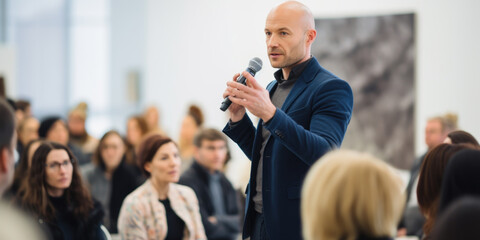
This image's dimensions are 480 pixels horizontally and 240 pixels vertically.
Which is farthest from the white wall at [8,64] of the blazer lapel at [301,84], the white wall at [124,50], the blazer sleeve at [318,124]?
the blazer sleeve at [318,124]

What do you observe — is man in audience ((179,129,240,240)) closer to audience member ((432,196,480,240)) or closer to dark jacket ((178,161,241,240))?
dark jacket ((178,161,241,240))

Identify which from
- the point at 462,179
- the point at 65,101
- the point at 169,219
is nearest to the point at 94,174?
the point at 169,219

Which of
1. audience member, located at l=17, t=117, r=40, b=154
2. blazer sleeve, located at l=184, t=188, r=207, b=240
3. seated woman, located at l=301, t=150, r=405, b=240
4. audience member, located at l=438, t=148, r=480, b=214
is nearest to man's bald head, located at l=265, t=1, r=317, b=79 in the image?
audience member, located at l=438, t=148, r=480, b=214

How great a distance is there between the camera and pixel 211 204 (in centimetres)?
519

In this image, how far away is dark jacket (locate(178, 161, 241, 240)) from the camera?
191 inches

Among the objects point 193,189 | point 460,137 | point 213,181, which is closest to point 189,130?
point 213,181

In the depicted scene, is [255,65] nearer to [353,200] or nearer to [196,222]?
[353,200]

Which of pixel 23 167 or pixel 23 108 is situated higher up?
pixel 23 108

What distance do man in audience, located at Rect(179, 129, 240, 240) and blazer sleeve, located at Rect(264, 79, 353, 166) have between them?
2781mm

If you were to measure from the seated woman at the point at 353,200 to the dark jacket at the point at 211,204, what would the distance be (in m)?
3.27

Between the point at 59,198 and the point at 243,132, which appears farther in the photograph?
the point at 59,198

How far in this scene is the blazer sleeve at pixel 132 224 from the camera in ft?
12.8

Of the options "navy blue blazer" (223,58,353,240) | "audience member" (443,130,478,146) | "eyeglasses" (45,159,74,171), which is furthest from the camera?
"eyeglasses" (45,159,74,171)

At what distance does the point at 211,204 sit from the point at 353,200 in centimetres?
375
